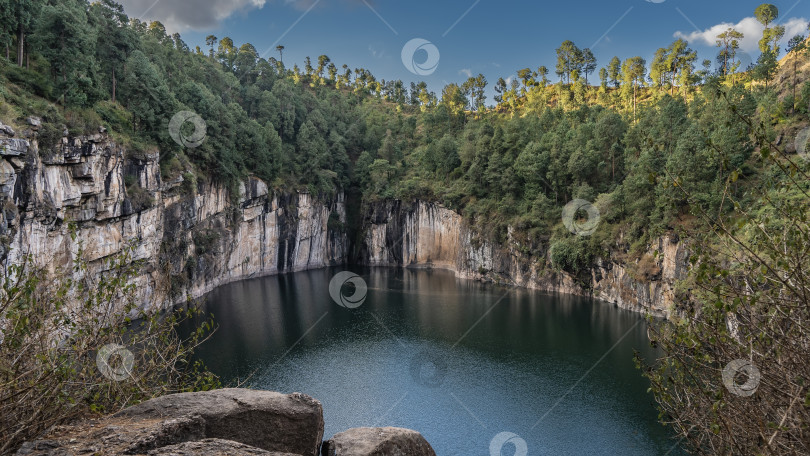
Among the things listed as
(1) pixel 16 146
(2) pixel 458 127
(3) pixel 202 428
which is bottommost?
(3) pixel 202 428

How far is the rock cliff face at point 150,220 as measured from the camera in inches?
744

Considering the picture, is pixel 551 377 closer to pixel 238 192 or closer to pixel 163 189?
pixel 163 189

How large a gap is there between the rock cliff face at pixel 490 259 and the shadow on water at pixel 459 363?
1545 mm

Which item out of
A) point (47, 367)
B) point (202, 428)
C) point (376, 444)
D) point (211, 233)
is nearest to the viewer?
point (47, 367)

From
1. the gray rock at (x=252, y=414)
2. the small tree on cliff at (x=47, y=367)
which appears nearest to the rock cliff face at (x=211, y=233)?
the small tree on cliff at (x=47, y=367)

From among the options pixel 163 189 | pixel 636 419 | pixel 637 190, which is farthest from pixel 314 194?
pixel 636 419

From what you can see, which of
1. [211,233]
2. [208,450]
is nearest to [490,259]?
[211,233]

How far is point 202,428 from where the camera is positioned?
184 inches

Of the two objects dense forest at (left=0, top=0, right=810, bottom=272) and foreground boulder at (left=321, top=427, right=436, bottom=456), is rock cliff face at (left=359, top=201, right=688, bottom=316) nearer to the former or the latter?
dense forest at (left=0, top=0, right=810, bottom=272)

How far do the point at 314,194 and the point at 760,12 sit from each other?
42137 millimetres

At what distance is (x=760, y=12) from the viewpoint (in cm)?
→ 4053

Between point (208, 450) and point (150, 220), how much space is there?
95.7 feet

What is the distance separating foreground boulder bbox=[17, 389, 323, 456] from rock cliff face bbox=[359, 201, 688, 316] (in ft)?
62.3

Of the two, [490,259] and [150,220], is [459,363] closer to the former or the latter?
[150,220]
